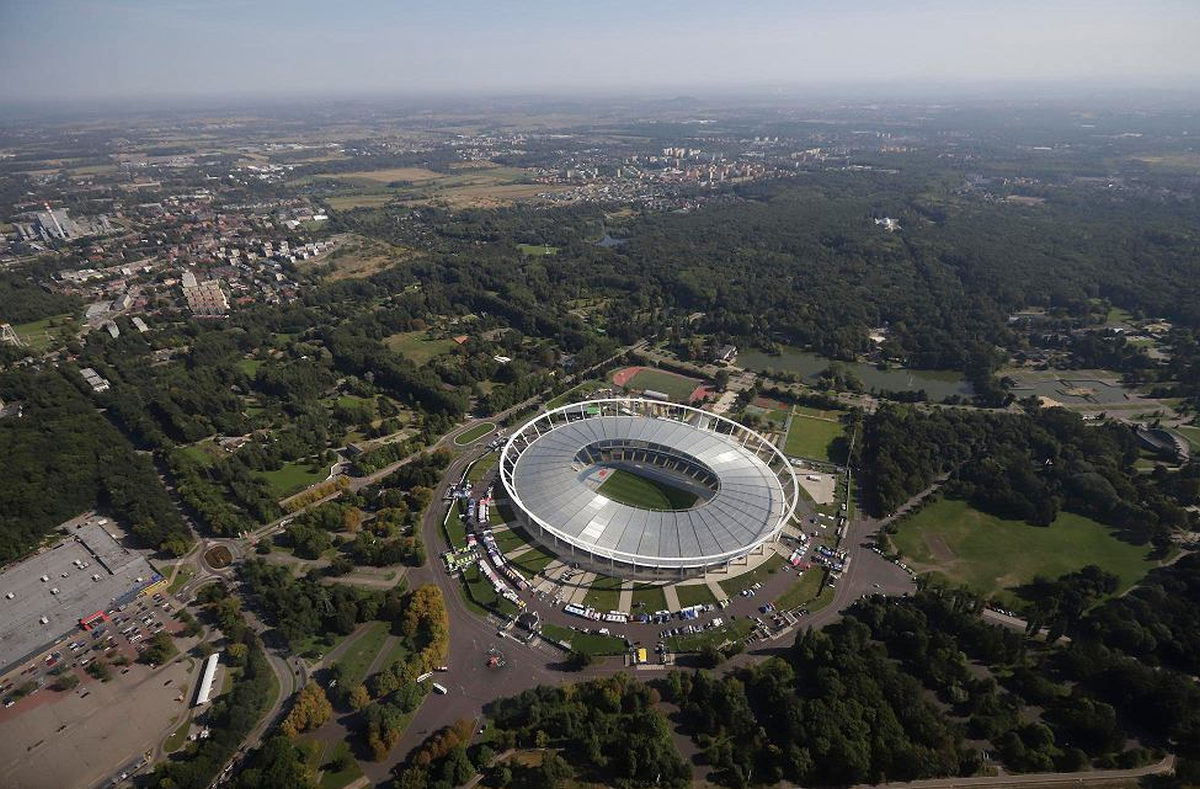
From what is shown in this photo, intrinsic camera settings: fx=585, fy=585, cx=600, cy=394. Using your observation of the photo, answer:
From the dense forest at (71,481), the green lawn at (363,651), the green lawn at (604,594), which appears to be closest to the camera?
the green lawn at (363,651)

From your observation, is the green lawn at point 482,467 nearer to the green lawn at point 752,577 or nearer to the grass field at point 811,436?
the green lawn at point 752,577

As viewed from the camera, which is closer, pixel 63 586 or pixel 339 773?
pixel 339 773

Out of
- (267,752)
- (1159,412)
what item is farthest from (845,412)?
(267,752)

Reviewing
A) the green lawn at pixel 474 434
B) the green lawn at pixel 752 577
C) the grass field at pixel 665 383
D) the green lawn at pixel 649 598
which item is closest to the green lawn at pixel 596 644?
the green lawn at pixel 649 598

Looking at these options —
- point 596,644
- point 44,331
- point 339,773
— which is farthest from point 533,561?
point 44,331

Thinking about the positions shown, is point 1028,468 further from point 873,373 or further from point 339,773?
point 339,773
